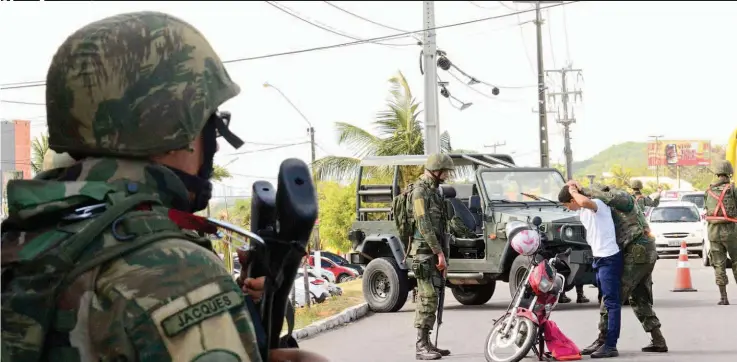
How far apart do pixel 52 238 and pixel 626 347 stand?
9243 millimetres

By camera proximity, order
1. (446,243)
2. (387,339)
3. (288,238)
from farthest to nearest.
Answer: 1. (387,339)
2. (446,243)
3. (288,238)

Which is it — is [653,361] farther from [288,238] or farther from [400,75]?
[400,75]

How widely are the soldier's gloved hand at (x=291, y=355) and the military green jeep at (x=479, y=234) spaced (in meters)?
11.8

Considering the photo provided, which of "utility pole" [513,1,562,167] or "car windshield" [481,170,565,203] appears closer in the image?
"car windshield" [481,170,565,203]

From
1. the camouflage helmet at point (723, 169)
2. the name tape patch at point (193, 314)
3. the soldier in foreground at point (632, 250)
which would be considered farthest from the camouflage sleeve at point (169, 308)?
the camouflage helmet at point (723, 169)

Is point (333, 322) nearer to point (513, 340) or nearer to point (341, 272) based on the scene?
point (513, 340)

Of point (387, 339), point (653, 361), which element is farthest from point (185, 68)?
point (387, 339)

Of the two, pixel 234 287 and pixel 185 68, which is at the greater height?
pixel 185 68

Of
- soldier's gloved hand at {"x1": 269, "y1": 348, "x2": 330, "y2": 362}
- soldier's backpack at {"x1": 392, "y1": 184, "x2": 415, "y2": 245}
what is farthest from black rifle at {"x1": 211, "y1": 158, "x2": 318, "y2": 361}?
soldier's backpack at {"x1": 392, "y1": 184, "x2": 415, "y2": 245}

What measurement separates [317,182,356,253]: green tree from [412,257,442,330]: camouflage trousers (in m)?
35.5

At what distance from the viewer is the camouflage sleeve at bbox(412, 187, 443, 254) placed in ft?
31.7

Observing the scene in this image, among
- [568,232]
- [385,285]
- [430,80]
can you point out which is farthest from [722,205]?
[430,80]

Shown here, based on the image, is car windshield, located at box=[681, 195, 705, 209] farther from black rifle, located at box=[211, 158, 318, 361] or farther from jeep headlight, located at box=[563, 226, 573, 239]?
black rifle, located at box=[211, 158, 318, 361]

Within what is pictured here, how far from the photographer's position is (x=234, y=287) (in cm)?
181
